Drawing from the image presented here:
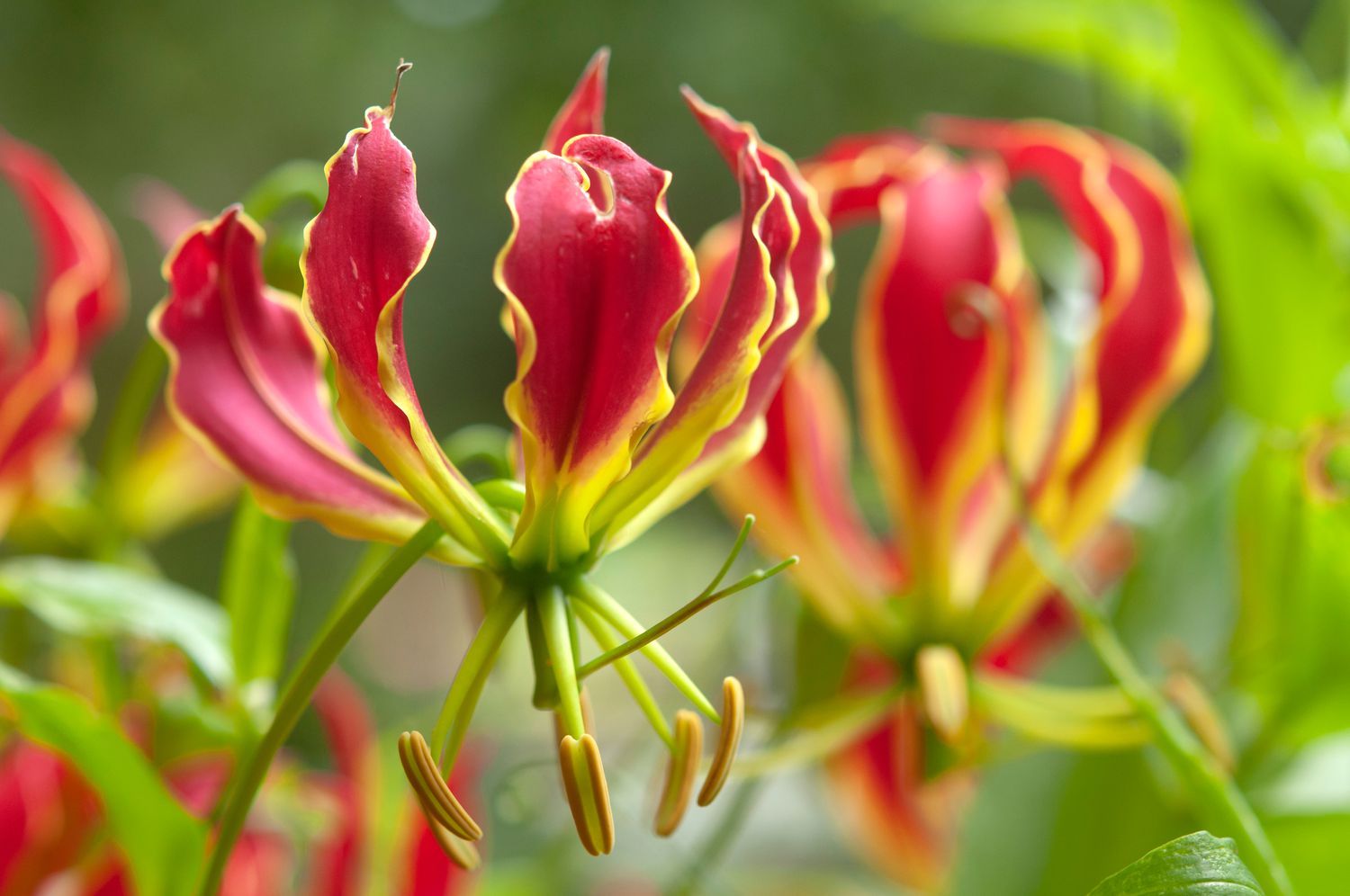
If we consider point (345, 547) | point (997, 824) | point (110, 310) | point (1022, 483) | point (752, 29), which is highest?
point (752, 29)

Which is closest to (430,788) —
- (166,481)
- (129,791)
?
(129,791)

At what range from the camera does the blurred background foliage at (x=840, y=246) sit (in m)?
0.59

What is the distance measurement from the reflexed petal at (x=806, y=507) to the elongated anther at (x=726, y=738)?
22cm

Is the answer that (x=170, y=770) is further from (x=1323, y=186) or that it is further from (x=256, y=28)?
(x=256, y=28)

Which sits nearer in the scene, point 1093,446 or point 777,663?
point 1093,446

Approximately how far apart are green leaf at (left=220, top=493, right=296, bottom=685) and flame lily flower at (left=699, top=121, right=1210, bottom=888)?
0.17 m

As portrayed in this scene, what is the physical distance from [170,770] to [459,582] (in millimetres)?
127

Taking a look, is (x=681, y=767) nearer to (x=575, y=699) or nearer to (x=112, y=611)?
(x=575, y=699)

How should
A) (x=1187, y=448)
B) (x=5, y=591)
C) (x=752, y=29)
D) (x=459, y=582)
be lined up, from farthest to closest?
(x=752, y=29) → (x=1187, y=448) → (x=459, y=582) → (x=5, y=591)

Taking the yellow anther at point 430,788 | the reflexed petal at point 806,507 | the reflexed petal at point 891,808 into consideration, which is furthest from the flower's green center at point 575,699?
the reflexed petal at point 891,808

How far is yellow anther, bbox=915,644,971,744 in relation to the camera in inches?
18.9

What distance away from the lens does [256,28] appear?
3029mm

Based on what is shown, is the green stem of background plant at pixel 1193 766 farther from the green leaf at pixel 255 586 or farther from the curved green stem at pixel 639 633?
the green leaf at pixel 255 586

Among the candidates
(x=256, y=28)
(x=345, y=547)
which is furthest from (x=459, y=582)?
(x=256, y=28)
